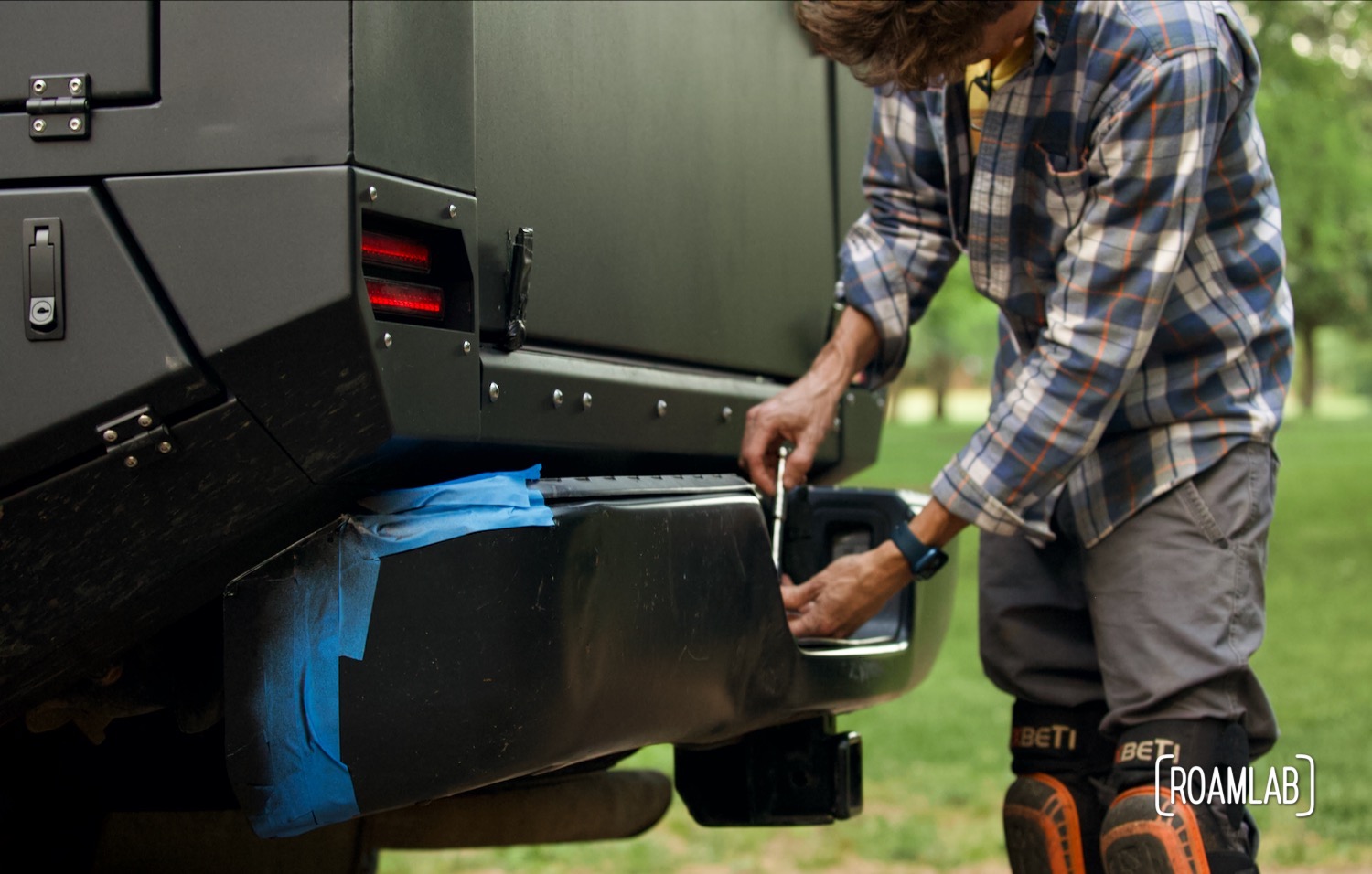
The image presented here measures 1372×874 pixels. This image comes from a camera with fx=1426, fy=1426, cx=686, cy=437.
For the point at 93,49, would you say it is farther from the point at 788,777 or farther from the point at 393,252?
the point at 788,777

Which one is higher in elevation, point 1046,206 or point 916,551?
point 1046,206

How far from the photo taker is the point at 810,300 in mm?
2623

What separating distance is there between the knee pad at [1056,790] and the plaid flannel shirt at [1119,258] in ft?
1.21

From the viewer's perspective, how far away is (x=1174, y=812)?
2090 mm

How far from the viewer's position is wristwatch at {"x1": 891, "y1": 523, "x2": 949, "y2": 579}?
7.50 feet

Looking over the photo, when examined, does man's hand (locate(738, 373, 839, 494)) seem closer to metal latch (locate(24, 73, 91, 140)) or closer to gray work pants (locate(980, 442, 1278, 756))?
gray work pants (locate(980, 442, 1278, 756))

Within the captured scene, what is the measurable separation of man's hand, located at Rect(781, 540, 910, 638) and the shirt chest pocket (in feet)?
1.78

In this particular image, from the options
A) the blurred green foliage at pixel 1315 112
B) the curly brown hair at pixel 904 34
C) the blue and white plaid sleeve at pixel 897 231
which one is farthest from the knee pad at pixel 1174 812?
the blurred green foliage at pixel 1315 112

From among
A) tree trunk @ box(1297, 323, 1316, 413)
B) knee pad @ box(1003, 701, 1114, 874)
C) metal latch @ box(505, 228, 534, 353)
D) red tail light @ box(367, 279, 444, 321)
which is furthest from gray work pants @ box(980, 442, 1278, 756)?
tree trunk @ box(1297, 323, 1316, 413)

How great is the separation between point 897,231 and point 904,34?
0.62 meters

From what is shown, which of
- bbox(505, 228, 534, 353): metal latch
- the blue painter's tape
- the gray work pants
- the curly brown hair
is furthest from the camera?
the gray work pants

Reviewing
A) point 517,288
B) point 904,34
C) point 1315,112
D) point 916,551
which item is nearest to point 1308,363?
point 1315,112

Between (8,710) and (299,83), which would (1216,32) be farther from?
(8,710)

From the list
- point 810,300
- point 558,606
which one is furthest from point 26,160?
point 810,300
